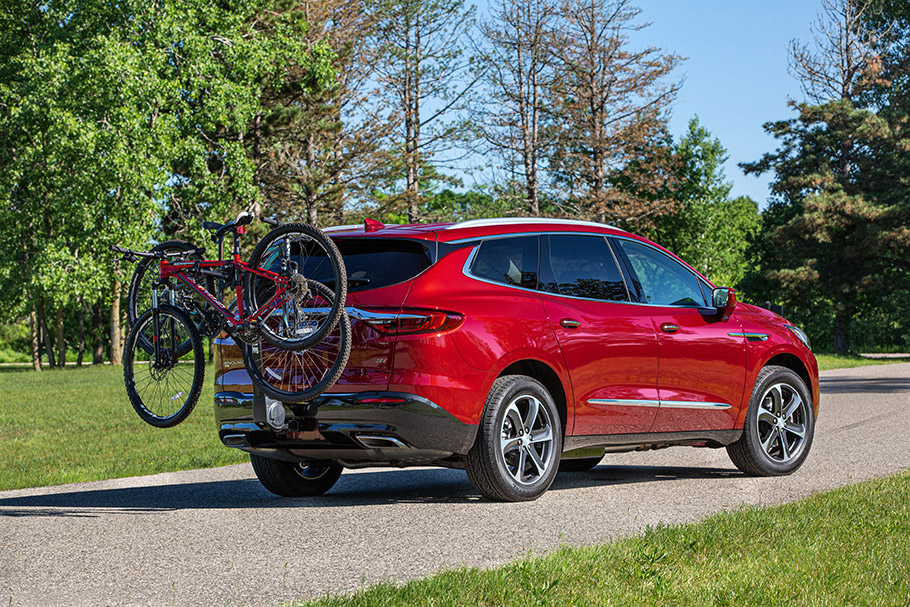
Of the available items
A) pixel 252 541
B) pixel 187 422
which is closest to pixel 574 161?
pixel 187 422

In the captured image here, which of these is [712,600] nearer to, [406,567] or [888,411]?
[406,567]

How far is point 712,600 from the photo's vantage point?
13.9ft

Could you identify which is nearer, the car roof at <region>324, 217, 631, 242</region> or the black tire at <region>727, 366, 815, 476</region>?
the car roof at <region>324, 217, 631, 242</region>

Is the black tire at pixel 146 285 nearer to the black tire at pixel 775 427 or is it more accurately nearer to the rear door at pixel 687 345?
the rear door at pixel 687 345

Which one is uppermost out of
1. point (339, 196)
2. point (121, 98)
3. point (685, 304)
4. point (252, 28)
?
point (252, 28)

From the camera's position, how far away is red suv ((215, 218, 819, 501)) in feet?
20.8

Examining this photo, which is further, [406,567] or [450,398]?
[450,398]

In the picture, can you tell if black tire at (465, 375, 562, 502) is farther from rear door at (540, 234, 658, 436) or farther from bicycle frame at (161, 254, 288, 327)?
bicycle frame at (161, 254, 288, 327)

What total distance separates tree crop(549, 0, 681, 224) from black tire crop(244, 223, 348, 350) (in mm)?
32980

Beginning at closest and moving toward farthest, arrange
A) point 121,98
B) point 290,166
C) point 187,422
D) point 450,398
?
point 450,398, point 187,422, point 121,98, point 290,166

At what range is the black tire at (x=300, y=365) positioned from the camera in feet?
20.3

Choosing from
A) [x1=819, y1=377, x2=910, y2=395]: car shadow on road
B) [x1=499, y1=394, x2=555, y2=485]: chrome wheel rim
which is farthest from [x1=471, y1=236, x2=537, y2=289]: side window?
[x1=819, y1=377, x2=910, y2=395]: car shadow on road

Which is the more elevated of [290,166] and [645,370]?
[290,166]

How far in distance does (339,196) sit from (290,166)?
259cm
